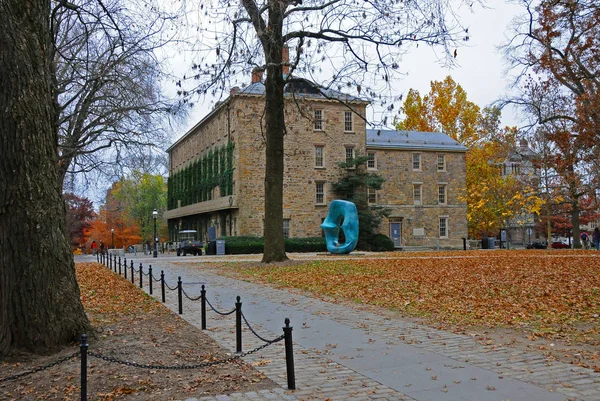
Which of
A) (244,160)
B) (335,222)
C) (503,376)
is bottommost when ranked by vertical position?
(503,376)

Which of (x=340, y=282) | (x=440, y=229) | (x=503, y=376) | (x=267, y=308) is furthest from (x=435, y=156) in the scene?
(x=503, y=376)

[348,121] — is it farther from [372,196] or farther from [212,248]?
[212,248]

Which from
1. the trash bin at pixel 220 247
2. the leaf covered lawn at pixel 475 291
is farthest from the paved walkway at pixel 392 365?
the trash bin at pixel 220 247

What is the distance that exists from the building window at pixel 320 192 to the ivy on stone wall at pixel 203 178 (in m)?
6.75

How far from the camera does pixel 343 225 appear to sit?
105ft

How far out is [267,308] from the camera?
11703mm

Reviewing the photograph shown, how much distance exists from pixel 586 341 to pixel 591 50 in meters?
18.1

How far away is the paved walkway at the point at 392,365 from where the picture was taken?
219 inches

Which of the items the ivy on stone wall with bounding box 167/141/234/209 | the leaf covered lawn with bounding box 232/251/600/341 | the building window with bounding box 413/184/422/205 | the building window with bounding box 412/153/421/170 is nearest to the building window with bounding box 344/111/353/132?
the building window with bounding box 412/153/421/170

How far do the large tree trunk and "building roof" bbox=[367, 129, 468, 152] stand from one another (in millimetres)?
41728

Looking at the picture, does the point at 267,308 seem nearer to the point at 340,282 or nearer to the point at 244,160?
the point at 340,282

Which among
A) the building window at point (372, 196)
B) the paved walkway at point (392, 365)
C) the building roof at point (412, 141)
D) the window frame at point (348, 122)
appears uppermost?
the window frame at point (348, 122)

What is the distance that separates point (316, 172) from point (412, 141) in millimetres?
11162

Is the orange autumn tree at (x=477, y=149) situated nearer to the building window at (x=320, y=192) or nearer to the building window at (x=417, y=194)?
the building window at (x=417, y=194)
